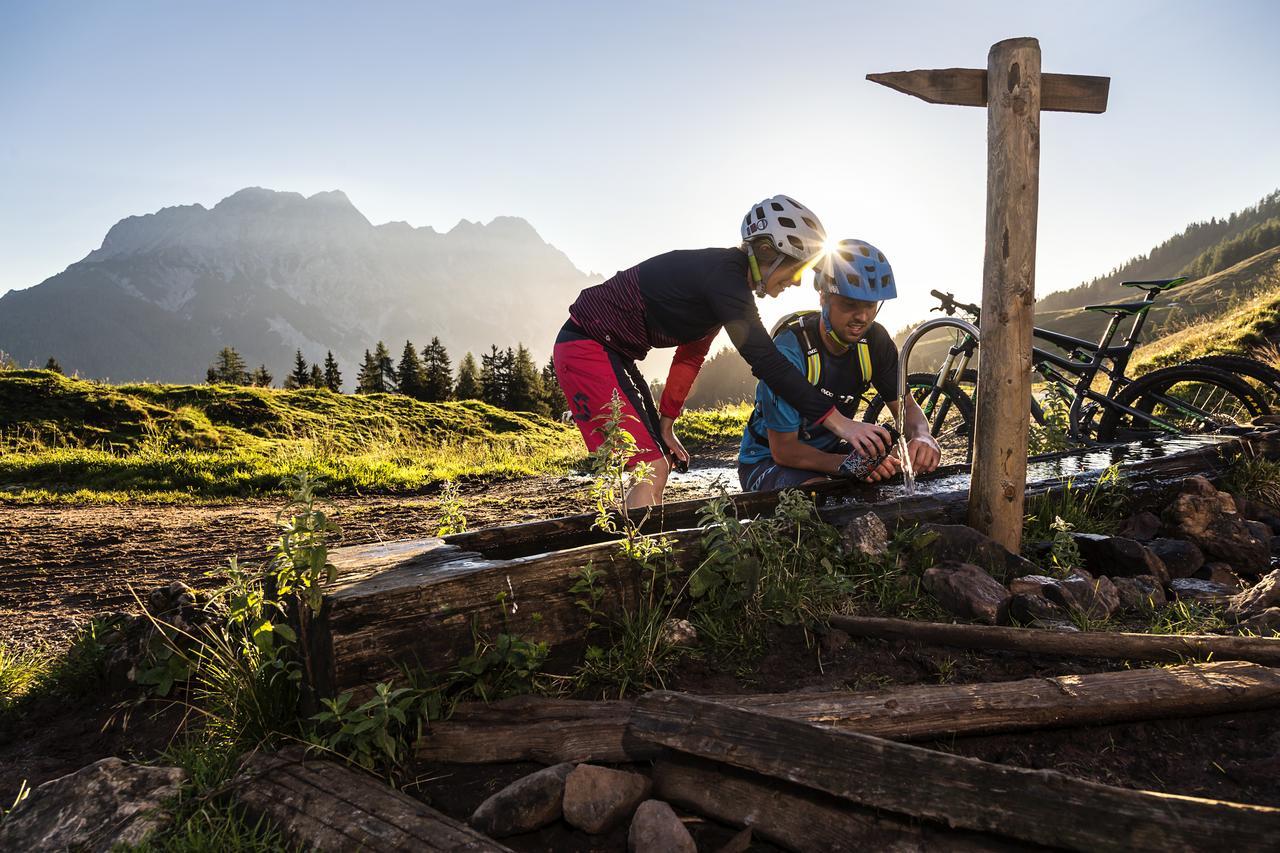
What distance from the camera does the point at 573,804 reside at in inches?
80.3

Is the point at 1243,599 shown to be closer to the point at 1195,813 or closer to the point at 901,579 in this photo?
the point at 901,579

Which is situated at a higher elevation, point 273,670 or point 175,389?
point 175,389

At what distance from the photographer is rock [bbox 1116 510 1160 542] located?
15.3 feet

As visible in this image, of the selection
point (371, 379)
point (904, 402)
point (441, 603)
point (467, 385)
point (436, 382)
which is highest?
point (371, 379)

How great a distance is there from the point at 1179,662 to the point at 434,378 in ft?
152

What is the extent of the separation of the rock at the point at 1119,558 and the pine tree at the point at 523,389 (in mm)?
42667

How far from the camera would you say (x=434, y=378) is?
152 feet

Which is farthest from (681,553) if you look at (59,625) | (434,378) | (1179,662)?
(434,378)

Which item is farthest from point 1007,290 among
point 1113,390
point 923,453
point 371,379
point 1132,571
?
point 371,379

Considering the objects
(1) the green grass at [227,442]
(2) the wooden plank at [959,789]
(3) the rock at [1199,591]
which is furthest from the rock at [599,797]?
(1) the green grass at [227,442]

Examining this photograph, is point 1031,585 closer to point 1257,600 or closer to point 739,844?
point 1257,600

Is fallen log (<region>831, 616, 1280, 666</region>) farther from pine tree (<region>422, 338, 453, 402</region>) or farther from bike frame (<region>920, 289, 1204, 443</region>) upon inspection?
pine tree (<region>422, 338, 453, 402</region>)

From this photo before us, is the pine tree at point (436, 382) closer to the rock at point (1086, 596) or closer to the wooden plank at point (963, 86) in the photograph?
the wooden plank at point (963, 86)

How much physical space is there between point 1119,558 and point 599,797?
3374mm
